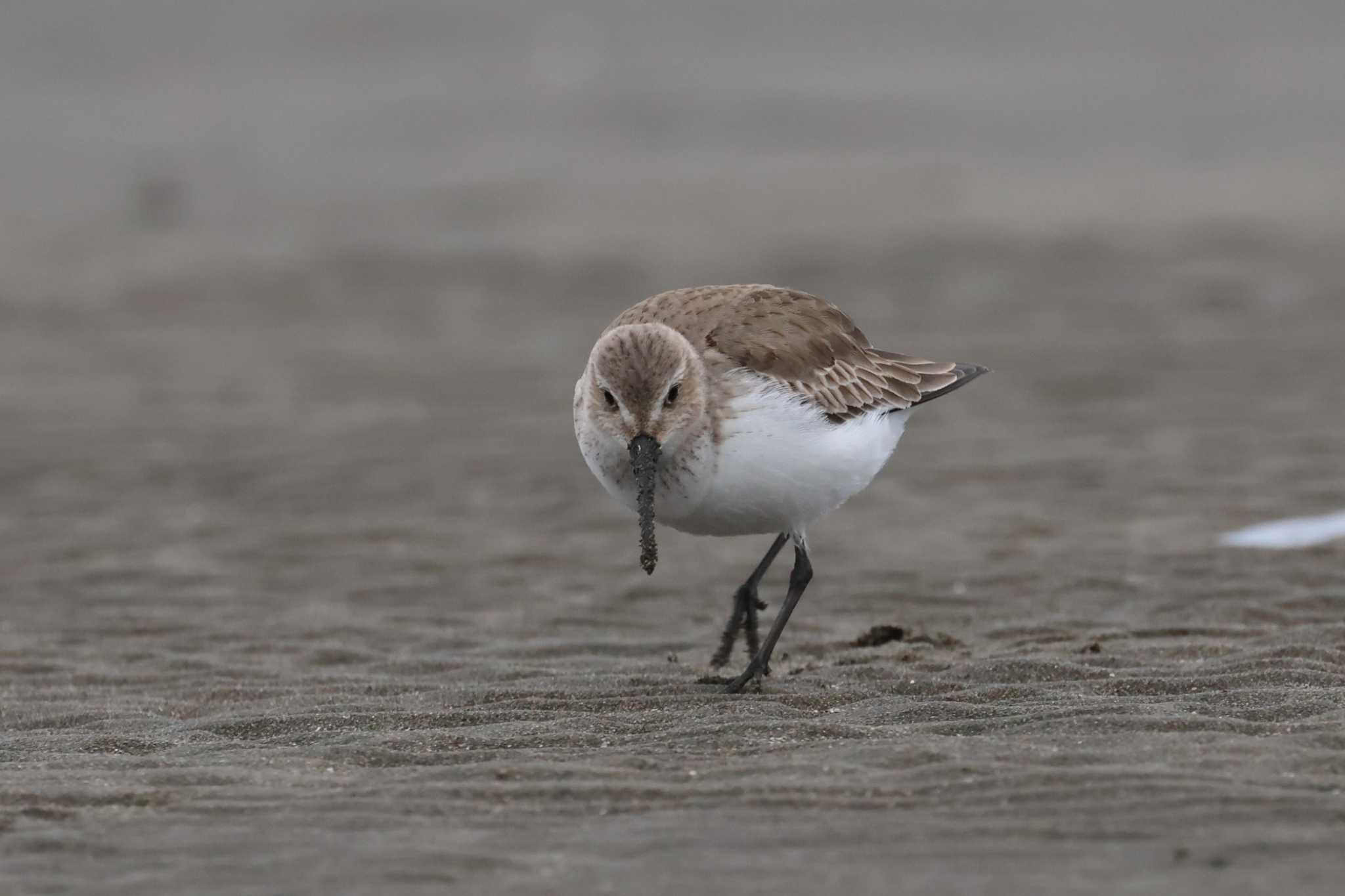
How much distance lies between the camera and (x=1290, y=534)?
10.0 meters

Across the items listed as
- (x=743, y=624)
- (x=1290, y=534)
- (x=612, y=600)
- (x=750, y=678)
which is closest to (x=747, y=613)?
(x=743, y=624)

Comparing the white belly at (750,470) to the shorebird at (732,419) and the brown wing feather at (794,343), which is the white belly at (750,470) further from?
the brown wing feather at (794,343)

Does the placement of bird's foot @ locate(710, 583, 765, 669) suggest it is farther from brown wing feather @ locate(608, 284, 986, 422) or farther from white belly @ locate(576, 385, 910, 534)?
brown wing feather @ locate(608, 284, 986, 422)

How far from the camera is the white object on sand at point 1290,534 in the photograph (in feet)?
32.2

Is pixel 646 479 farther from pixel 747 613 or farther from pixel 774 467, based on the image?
pixel 747 613

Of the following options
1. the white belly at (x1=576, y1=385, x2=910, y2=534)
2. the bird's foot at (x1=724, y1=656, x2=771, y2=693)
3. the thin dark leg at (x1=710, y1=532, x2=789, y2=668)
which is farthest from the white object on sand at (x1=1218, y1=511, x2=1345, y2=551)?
the bird's foot at (x1=724, y1=656, x2=771, y2=693)

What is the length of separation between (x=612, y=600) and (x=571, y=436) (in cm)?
405

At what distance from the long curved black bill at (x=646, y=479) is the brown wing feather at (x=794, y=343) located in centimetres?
54

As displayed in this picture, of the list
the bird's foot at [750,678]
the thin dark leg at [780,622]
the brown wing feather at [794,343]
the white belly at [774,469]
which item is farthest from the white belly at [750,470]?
the bird's foot at [750,678]

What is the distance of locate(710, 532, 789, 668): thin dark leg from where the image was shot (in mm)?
8070

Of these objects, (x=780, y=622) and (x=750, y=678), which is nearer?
(x=750, y=678)

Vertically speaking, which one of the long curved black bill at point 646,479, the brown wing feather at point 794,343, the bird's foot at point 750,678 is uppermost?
the brown wing feather at point 794,343

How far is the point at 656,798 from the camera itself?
5551mm

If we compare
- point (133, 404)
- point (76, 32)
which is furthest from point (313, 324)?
point (76, 32)
